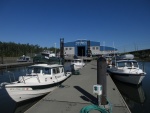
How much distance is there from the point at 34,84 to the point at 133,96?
8398mm

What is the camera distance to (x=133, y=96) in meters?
13.9

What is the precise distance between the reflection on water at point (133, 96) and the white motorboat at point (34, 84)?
597 cm

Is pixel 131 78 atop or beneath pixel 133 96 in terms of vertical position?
atop

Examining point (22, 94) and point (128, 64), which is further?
point (128, 64)

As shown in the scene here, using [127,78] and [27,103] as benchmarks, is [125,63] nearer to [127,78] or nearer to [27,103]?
[127,78]

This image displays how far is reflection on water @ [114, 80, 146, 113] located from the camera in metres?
11.7

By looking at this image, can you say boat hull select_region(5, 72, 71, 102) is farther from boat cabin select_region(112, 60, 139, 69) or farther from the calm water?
boat cabin select_region(112, 60, 139, 69)

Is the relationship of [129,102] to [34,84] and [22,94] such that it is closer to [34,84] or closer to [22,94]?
[34,84]

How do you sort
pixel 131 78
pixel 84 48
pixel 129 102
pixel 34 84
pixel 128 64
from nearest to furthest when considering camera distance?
pixel 34 84 < pixel 129 102 < pixel 131 78 < pixel 128 64 < pixel 84 48

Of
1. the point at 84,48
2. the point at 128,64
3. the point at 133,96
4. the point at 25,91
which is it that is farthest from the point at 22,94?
the point at 84,48

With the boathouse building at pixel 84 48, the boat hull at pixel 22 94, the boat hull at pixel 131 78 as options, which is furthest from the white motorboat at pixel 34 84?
the boathouse building at pixel 84 48

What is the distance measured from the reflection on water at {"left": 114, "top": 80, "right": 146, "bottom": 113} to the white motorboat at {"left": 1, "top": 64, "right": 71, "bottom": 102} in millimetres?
5970

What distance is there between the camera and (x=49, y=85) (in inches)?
491

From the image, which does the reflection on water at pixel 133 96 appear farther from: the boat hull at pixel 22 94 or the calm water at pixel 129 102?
the boat hull at pixel 22 94
